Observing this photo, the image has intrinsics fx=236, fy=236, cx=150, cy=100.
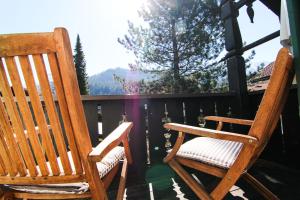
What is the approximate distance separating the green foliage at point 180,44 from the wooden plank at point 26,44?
45.0 ft

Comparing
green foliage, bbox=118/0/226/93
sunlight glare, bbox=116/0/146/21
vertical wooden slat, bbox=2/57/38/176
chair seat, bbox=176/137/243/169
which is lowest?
chair seat, bbox=176/137/243/169

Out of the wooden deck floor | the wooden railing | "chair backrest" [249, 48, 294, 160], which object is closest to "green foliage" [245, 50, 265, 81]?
the wooden railing

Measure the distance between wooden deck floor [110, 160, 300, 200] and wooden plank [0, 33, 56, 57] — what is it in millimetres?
1521

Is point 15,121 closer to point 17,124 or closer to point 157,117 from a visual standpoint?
point 17,124

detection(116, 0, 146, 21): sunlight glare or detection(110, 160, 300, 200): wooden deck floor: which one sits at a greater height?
detection(116, 0, 146, 21): sunlight glare

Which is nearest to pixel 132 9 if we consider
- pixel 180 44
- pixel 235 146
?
pixel 180 44

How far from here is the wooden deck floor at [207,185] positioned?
196 centimetres

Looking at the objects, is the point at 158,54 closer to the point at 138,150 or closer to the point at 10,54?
the point at 138,150

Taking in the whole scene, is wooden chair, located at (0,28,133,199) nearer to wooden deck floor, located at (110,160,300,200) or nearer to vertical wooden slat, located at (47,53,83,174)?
vertical wooden slat, located at (47,53,83,174)

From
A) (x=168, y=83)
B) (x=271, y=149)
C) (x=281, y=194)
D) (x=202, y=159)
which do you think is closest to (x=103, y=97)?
(x=202, y=159)

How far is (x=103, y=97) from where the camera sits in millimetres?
2404

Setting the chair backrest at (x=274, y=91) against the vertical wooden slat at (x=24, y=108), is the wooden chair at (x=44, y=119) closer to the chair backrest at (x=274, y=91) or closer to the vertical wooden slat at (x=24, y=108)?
the vertical wooden slat at (x=24, y=108)

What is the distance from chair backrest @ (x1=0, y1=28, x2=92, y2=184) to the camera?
1.01m

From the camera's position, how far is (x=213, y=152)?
1412 millimetres
